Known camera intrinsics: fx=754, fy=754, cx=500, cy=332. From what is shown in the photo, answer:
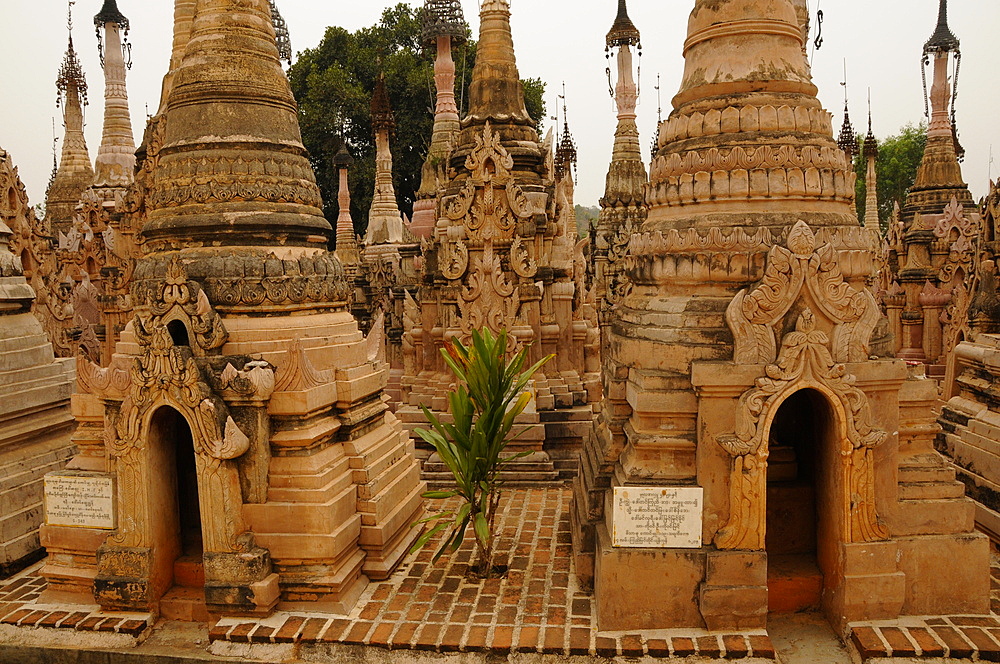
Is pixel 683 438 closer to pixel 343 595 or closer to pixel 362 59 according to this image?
pixel 343 595

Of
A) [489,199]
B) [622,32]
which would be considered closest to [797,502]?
[489,199]

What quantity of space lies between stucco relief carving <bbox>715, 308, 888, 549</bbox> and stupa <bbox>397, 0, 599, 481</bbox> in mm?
4059

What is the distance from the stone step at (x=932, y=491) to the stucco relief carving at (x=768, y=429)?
0.38 meters

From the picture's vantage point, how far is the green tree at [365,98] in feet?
118

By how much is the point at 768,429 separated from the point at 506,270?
494 centimetres

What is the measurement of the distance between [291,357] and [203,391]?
2.23 feet

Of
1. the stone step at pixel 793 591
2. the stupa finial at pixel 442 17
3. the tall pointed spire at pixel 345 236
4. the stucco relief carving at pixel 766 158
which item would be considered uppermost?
the stupa finial at pixel 442 17

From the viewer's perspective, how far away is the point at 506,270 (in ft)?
31.4

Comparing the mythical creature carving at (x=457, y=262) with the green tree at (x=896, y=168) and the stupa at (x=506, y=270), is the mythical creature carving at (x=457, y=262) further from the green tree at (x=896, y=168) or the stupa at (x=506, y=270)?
the green tree at (x=896, y=168)

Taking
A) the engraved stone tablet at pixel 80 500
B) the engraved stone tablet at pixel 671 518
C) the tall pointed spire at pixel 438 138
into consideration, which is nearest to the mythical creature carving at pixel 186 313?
the engraved stone tablet at pixel 80 500

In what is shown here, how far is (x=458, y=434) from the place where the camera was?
6184 millimetres

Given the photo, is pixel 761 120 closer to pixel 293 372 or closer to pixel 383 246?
pixel 293 372

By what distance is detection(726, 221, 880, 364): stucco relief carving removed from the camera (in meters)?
5.27

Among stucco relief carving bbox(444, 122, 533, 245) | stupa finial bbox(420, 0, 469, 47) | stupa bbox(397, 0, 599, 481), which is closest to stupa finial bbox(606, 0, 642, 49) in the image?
stupa finial bbox(420, 0, 469, 47)
